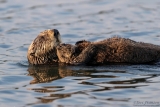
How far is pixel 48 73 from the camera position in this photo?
10555 millimetres

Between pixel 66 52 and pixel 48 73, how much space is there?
53 centimetres

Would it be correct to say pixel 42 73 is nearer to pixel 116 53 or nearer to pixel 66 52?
pixel 66 52

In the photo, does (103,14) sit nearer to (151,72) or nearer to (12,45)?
(12,45)

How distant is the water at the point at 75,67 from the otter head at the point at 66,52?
19 centimetres

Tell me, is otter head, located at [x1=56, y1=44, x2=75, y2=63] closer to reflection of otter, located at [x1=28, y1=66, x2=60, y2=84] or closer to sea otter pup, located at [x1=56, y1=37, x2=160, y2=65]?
sea otter pup, located at [x1=56, y1=37, x2=160, y2=65]

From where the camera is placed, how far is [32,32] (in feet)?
48.8

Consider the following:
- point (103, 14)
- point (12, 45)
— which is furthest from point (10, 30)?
point (103, 14)

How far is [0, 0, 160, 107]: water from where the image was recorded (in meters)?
8.62

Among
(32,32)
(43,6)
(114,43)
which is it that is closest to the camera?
(114,43)

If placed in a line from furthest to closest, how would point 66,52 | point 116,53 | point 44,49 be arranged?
point 44,49 < point 66,52 < point 116,53

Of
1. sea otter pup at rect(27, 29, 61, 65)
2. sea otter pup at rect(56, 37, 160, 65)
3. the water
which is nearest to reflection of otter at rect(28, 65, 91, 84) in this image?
the water

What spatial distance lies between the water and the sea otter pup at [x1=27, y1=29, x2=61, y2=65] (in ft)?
0.69

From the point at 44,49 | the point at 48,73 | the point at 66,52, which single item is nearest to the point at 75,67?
the point at 66,52

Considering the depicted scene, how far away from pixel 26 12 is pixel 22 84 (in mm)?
8002
